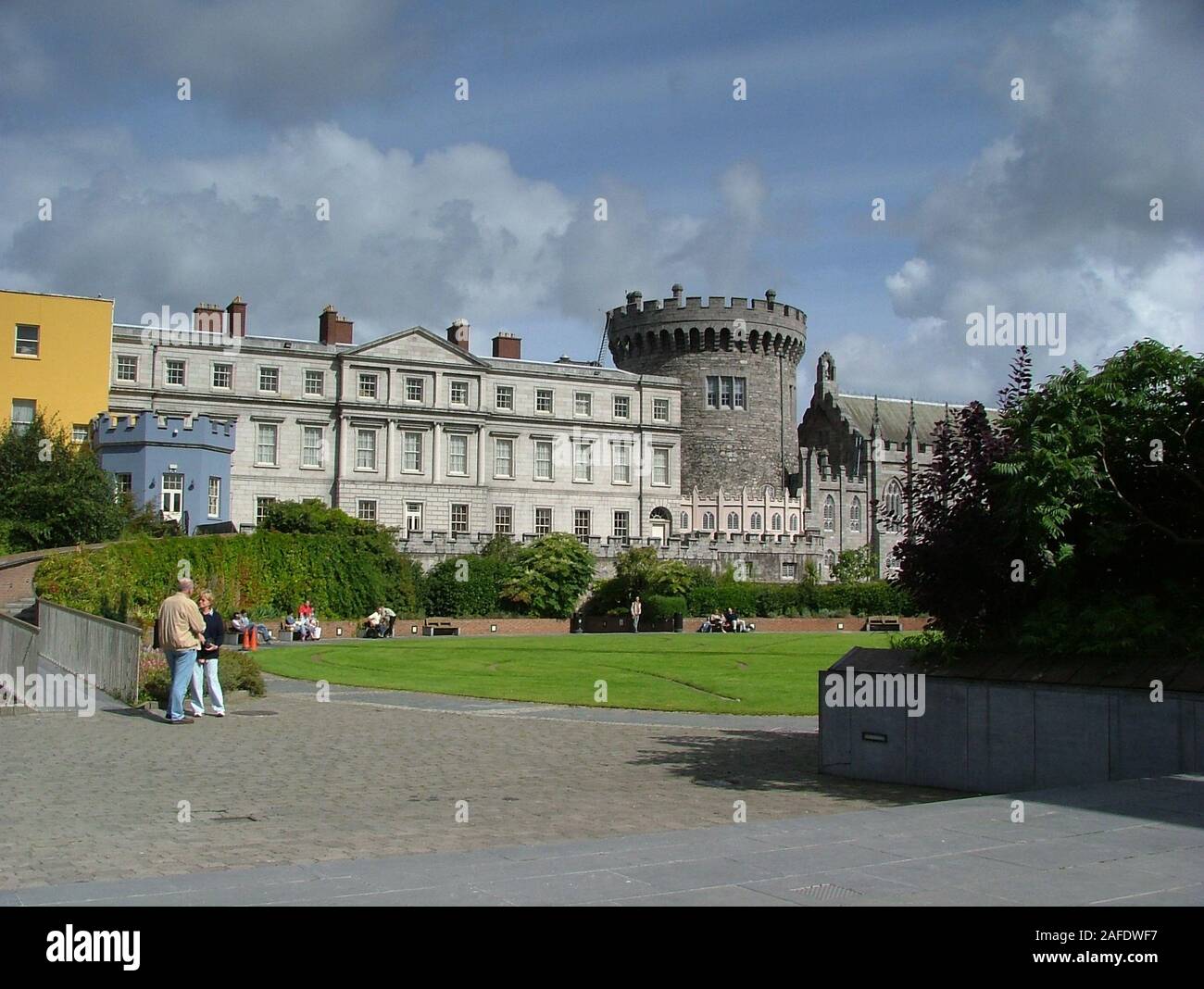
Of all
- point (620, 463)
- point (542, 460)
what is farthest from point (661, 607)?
point (620, 463)

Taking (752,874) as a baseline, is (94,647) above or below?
above

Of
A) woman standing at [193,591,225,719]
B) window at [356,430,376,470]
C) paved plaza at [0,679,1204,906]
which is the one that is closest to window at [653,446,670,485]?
window at [356,430,376,470]

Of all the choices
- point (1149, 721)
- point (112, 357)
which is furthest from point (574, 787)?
point (112, 357)

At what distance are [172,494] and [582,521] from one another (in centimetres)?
2586

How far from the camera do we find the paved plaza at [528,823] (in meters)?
6.30

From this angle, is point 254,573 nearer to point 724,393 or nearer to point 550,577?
point 550,577

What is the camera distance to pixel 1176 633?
435 inches

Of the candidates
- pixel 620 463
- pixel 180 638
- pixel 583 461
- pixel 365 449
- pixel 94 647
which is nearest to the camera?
pixel 180 638

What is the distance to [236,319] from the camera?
215ft

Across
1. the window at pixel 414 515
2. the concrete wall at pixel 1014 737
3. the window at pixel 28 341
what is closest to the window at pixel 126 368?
the window at pixel 28 341

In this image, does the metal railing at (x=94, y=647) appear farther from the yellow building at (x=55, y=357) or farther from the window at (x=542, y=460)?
the window at (x=542, y=460)

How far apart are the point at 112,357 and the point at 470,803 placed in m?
55.9

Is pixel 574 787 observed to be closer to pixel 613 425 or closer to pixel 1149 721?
pixel 1149 721

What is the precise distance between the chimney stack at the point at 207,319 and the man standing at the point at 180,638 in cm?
5058
